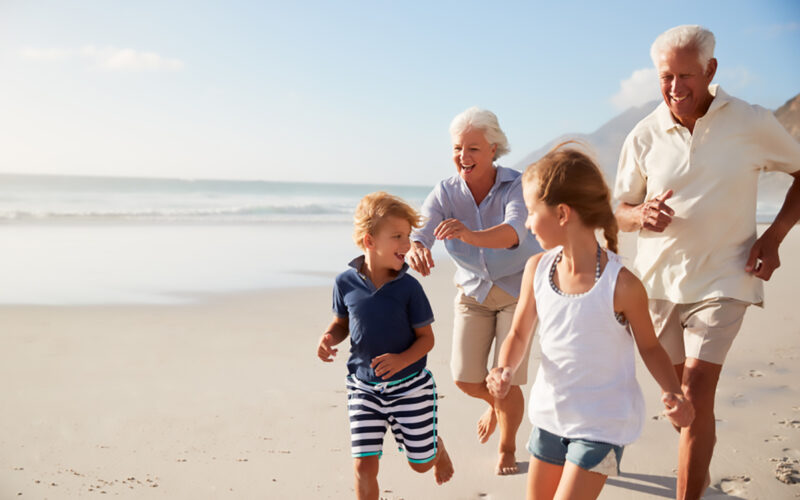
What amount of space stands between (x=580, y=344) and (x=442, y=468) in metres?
1.44

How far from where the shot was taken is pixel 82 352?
19.9 feet

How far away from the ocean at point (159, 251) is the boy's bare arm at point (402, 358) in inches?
232

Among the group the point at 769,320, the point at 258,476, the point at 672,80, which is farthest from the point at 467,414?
the point at 769,320

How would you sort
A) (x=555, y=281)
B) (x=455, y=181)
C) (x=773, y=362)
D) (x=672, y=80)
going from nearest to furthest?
(x=555, y=281) < (x=672, y=80) < (x=455, y=181) < (x=773, y=362)

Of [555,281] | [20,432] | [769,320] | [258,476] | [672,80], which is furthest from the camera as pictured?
[769,320]

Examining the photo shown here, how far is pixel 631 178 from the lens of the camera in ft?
11.3

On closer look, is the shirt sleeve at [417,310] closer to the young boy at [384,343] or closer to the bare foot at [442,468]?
the young boy at [384,343]

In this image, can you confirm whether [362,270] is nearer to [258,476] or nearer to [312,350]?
[258,476]

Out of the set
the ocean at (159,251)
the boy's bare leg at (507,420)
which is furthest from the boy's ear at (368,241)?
the ocean at (159,251)

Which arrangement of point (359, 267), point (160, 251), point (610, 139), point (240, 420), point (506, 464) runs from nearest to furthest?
point (359, 267)
point (506, 464)
point (240, 420)
point (610, 139)
point (160, 251)

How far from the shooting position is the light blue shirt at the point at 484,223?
3.86 m

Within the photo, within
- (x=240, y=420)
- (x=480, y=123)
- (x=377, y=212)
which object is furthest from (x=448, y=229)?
(x=240, y=420)

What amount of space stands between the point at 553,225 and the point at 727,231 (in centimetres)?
119

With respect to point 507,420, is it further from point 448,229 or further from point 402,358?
point 448,229
